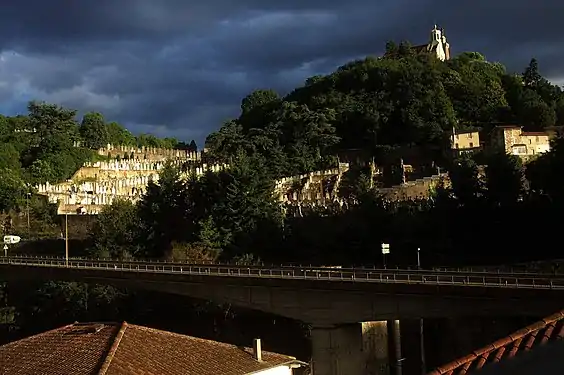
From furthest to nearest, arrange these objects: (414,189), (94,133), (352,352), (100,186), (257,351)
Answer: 1. (94,133)
2. (100,186)
3. (414,189)
4. (352,352)
5. (257,351)

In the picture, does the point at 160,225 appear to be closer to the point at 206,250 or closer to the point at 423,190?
the point at 206,250

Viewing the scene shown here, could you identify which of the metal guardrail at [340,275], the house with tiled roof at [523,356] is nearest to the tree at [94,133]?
the metal guardrail at [340,275]

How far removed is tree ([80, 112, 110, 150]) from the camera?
5118 inches

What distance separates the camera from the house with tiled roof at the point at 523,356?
29.4 ft

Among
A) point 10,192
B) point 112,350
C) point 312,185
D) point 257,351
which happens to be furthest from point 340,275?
point 10,192

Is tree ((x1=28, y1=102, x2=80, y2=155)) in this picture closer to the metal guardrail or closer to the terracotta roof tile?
the metal guardrail

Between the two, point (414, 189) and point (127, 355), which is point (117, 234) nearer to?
point (414, 189)

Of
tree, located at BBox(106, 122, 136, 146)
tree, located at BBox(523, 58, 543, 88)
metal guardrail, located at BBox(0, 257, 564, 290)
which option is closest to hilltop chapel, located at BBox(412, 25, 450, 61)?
tree, located at BBox(523, 58, 543, 88)

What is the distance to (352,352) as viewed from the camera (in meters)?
40.7

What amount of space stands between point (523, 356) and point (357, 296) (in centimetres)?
2981

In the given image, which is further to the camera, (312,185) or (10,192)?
(312,185)

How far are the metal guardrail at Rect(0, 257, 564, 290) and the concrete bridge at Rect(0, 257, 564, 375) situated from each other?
52mm

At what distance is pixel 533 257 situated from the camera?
5912 cm

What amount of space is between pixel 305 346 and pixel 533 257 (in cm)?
2147
